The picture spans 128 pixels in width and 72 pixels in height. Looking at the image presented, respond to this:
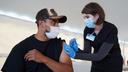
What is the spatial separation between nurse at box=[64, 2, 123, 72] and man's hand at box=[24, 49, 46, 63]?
27cm

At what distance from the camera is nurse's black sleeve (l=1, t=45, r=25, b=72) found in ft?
6.16

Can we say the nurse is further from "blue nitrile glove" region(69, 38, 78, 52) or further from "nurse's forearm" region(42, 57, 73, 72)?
"nurse's forearm" region(42, 57, 73, 72)

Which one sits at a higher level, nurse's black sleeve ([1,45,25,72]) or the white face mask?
the white face mask

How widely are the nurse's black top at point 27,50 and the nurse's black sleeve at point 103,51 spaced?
0.19 m

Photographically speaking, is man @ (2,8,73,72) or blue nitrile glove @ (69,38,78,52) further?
blue nitrile glove @ (69,38,78,52)

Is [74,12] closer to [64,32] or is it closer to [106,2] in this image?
[106,2]

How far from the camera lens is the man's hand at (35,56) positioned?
184 cm

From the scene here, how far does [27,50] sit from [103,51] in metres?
0.60

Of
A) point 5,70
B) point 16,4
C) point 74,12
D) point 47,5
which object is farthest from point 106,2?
point 5,70

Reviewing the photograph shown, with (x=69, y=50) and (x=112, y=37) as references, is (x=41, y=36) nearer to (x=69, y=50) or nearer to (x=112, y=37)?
(x=69, y=50)

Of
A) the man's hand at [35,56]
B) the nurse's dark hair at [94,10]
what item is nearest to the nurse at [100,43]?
the nurse's dark hair at [94,10]

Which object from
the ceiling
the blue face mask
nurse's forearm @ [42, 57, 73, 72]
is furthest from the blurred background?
nurse's forearm @ [42, 57, 73, 72]

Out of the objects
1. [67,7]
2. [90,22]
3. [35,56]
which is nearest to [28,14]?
[67,7]

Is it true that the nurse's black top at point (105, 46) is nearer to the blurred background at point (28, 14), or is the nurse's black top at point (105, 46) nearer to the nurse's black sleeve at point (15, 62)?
the nurse's black sleeve at point (15, 62)
